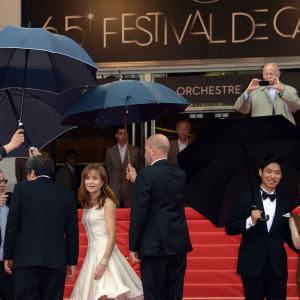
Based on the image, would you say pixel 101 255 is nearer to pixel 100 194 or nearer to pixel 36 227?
pixel 100 194

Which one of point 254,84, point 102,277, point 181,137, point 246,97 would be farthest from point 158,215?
point 181,137

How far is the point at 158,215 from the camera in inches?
304

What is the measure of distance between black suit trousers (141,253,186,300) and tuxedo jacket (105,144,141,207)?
560cm

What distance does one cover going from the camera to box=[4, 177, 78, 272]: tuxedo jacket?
743 cm

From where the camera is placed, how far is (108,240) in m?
8.45

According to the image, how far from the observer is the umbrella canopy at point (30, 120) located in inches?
389

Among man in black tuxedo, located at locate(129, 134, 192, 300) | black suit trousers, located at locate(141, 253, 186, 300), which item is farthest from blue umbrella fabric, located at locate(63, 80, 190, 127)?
black suit trousers, located at locate(141, 253, 186, 300)

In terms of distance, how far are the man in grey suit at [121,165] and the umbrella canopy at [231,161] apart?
560cm

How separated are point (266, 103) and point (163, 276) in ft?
13.3

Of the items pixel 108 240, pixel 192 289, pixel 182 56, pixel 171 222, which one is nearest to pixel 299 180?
pixel 171 222

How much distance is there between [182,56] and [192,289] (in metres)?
5.33

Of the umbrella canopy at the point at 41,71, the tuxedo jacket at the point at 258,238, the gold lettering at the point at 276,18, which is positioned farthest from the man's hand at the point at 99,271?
the gold lettering at the point at 276,18

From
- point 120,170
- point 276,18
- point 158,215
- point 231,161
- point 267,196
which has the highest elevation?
point 276,18

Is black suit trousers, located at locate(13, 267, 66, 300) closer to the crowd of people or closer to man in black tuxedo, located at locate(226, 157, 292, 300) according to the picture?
the crowd of people
